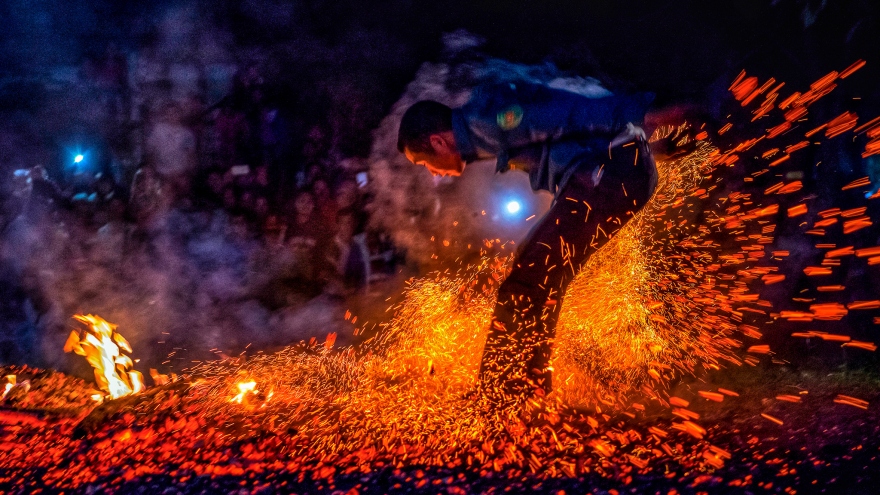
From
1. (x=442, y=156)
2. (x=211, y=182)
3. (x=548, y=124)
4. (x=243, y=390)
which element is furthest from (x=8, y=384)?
(x=548, y=124)

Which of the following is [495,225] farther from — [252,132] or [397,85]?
[252,132]

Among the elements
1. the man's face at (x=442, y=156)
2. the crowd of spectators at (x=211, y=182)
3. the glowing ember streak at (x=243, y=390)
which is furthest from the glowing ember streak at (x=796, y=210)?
the glowing ember streak at (x=243, y=390)

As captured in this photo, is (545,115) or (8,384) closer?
(545,115)

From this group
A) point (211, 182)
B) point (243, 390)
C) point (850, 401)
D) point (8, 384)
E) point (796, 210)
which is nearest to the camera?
point (850, 401)

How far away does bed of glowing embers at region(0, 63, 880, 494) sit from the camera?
2.48 metres

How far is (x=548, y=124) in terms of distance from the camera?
2883mm

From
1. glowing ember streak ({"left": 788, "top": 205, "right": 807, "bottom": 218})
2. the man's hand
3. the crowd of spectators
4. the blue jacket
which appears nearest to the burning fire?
the crowd of spectators

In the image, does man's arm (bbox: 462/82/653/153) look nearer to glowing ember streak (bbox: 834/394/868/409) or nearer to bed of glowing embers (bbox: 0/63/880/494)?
bed of glowing embers (bbox: 0/63/880/494)

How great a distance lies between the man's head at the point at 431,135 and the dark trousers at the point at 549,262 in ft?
2.28

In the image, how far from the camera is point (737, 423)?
285cm

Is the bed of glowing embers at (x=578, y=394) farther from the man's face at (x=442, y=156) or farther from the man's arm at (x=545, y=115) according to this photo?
the man's face at (x=442, y=156)

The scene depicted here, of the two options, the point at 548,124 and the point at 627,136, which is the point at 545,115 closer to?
the point at 548,124

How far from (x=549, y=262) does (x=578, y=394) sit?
976 millimetres

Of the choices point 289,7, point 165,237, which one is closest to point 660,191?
point 289,7
